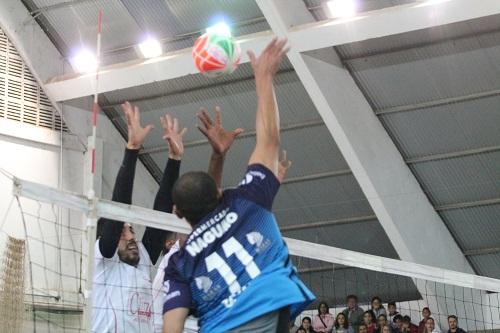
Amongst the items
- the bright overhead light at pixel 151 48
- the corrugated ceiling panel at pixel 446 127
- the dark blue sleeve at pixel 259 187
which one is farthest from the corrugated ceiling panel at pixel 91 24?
the dark blue sleeve at pixel 259 187

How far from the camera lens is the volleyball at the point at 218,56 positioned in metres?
6.62

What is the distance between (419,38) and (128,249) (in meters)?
10.1

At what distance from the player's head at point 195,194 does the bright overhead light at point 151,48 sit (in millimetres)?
12676

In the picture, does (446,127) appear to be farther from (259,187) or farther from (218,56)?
(259,187)

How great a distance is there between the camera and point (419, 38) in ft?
50.0

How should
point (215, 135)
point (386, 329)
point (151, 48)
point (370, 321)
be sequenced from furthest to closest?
1. point (151, 48)
2. point (370, 321)
3. point (386, 329)
4. point (215, 135)

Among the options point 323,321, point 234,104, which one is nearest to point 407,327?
point 323,321

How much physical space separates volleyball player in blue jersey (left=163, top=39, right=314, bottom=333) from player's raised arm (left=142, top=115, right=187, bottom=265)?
2.22 metres

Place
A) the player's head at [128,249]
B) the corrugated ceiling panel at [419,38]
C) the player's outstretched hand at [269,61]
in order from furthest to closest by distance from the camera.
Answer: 1. the corrugated ceiling panel at [419,38]
2. the player's head at [128,249]
3. the player's outstretched hand at [269,61]

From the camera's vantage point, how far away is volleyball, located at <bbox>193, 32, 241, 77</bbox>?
6.62 metres

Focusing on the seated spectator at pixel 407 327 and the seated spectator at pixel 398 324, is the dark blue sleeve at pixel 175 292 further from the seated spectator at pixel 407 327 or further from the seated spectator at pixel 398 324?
the seated spectator at pixel 398 324

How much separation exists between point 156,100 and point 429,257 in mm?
6103

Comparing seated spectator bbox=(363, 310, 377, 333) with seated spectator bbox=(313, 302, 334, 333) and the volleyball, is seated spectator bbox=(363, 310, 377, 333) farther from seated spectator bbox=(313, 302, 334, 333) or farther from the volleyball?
the volleyball

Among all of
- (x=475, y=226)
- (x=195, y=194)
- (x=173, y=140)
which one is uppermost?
(x=475, y=226)
